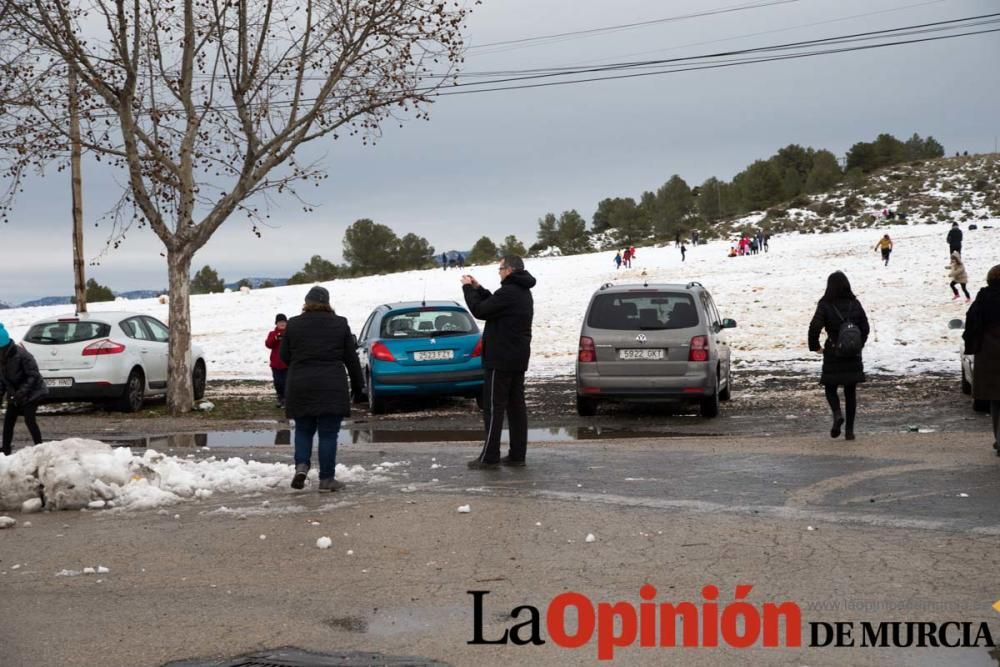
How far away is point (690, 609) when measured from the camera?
574cm

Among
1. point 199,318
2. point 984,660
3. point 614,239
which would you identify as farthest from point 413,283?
point 614,239

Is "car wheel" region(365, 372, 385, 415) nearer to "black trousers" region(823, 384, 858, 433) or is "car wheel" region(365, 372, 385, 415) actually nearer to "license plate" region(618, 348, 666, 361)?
"license plate" region(618, 348, 666, 361)

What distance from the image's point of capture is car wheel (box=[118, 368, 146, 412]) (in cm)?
1828

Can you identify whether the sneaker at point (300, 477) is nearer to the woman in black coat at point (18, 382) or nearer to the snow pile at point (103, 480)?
the snow pile at point (103, 480)

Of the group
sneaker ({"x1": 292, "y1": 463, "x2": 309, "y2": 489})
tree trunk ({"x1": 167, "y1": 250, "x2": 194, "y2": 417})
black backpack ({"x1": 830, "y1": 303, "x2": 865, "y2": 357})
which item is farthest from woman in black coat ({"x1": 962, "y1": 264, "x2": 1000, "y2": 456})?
tree trunk ({"x1": 167, "y1": 250, "x2": 194, "y2": 417})

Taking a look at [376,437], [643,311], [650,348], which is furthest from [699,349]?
[376,437]

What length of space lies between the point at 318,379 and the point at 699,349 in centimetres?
670

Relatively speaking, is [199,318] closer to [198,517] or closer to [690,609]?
[198,517]

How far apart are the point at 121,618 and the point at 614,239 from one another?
442 feet

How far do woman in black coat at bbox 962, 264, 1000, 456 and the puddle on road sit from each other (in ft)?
11.2

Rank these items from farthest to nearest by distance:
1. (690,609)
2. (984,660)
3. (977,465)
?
(977,465), (690,609), (984,660)

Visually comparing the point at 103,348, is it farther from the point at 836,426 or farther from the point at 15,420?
the point at 836,426

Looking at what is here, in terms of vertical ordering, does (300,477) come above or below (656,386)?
below

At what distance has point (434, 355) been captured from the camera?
56.1ft
